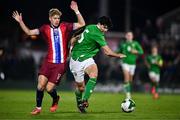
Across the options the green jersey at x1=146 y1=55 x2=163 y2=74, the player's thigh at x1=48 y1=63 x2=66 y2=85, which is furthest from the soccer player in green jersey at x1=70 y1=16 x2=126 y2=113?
the green jersey at x1=146 y1=55 x2=163 y2=74

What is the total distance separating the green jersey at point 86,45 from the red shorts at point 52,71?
0.61m

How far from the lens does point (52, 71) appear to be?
555 inches

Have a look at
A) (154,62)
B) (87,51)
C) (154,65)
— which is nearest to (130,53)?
(154,62)

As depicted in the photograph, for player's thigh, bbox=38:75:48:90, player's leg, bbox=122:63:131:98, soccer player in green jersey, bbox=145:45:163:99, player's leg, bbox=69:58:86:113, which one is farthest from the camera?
soccer player in green jersey, bbox=145:45:163:99

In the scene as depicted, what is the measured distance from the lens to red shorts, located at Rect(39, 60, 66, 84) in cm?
1402

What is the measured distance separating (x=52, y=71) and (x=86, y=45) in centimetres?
112

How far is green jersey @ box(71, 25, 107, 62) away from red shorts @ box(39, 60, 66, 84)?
2.01ft

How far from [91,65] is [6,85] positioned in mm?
15608

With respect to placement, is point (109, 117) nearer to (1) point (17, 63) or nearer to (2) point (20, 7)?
(1) point (17, 63)

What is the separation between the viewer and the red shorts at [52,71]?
14.0m

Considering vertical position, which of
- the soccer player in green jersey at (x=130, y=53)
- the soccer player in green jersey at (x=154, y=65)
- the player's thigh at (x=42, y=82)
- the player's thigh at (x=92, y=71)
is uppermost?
the player's thigh at (x=92, y=71)

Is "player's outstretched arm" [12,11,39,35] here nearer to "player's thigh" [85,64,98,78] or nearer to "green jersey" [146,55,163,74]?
"player's thigh" [85,64,98,78]

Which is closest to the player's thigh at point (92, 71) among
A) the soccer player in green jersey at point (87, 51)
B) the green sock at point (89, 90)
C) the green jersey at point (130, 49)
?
the soccer player in green jersey at point (87, 51)

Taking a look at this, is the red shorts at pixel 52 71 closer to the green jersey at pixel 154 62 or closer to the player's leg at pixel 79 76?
the player's leg at pixel 79 76
